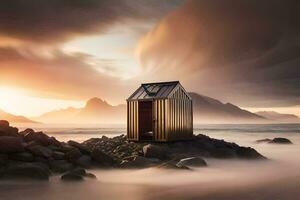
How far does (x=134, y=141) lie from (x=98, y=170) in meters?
9.29

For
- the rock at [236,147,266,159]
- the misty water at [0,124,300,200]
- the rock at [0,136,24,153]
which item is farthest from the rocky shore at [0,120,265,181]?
the rock at [236,147,266,159]

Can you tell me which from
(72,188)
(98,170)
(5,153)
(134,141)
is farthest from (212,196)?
(134,141)

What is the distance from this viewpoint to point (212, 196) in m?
19.5

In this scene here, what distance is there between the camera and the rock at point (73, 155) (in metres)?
28.1

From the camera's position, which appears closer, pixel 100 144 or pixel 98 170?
pixel 98 170

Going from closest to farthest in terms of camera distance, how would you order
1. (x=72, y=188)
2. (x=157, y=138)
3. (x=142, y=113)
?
(x=72, y=188), (x=157, y=138), (x=142, y=113)

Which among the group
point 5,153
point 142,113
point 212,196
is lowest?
point 212,196

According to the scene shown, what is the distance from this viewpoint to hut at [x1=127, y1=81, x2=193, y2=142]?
3472 centimetres

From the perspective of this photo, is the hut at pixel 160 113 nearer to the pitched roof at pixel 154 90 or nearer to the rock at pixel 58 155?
the pitched roof at pixel 154 90

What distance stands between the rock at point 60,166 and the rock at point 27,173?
2380mm

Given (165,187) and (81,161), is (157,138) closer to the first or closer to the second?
(81,161)

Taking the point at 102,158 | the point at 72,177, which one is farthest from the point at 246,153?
the point at 72,177

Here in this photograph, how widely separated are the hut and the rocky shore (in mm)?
1048

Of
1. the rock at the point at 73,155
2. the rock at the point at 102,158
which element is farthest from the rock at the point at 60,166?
the rock at the point at 102,158
